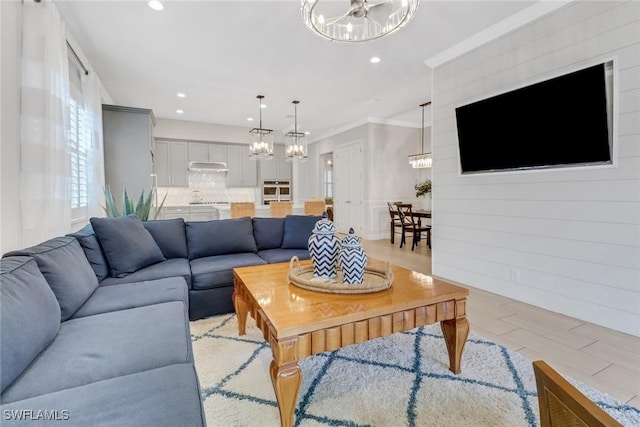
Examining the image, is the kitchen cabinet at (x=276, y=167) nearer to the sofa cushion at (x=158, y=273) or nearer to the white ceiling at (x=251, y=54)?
the white ceiling at (x=251, y=54)

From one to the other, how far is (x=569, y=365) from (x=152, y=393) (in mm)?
2292

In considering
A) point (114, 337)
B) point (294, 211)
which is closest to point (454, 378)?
point (114, 337)

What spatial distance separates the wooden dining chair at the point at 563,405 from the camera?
1.54 feet

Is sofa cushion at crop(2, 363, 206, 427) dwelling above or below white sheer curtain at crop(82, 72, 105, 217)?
below

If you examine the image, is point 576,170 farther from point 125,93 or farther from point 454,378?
point 125,93

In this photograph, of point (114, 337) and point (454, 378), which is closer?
point (114, 337)

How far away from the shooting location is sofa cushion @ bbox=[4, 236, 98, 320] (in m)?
1.48

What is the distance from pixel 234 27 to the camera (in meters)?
3.04

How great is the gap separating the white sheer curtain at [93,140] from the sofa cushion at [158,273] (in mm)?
1739

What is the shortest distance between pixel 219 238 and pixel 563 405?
2872mm

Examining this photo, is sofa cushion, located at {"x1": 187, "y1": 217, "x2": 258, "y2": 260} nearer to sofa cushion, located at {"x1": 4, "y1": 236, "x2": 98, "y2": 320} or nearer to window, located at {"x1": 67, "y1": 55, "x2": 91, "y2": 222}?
sofa cushion, located at {"x1": 4, "y1": 236, "x2": 98, "y2": 320}

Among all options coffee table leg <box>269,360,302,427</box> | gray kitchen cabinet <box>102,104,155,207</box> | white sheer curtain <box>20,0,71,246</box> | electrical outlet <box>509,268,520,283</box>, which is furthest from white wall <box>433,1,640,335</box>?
gray kitchen cabinet <box>102,104,155,207</box>

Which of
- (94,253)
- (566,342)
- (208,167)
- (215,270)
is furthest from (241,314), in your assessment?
(208,167)

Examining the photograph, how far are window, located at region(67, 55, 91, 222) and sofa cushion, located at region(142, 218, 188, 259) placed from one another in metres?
1.01
